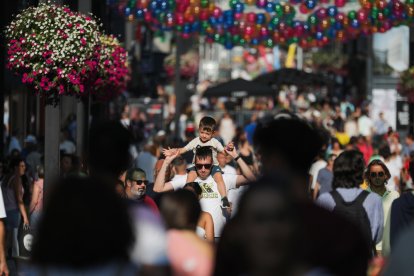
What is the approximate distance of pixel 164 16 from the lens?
90.4 ft

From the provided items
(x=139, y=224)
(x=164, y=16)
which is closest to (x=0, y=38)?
(x=164, y=16)

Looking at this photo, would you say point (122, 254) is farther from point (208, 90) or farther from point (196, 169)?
point (208, 90)

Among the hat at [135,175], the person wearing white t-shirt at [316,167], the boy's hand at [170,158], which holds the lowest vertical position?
the person wearing white t-shirt at [316,167]

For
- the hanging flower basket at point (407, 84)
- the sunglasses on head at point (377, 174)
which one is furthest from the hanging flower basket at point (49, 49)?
the hanging flower basket at point (407, 84)

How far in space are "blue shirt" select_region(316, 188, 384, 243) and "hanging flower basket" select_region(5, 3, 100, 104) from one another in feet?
18.8

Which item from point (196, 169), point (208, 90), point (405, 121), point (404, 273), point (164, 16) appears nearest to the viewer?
point (404, 273)

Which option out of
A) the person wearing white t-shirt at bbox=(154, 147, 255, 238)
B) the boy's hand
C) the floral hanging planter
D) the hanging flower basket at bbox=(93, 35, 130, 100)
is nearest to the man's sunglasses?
the person wearing white t-shirt at bbox=(154, 147, 255, 238)

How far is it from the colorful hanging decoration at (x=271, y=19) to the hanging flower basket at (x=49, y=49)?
11.4m

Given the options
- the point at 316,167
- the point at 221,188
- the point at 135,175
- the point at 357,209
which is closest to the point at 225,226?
the point at 357,209

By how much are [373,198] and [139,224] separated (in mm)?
2984

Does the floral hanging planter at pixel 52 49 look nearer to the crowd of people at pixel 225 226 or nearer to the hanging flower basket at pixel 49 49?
the hanging flower basket at pixel 49 49

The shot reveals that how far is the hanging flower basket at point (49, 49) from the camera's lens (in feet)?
45.0

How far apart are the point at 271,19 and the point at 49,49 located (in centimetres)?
1573

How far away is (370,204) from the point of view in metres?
8.61
